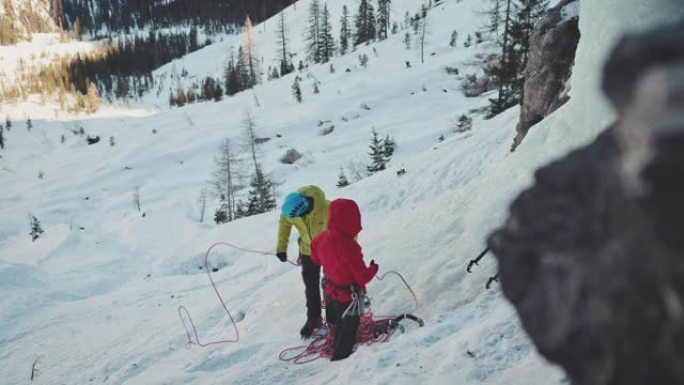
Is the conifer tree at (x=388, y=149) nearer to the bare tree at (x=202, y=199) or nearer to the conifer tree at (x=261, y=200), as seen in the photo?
the conifer tree at (x=261, y=200)

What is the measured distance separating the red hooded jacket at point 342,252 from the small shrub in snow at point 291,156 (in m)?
24.3

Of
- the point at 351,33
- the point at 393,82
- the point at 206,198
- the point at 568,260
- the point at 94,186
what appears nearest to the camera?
the point at 568,260

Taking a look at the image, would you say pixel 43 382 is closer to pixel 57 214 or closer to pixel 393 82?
pixel 57 214

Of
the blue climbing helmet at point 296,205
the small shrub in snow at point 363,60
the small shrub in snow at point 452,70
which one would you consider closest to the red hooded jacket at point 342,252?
the blue climbing helmet at point 296,205

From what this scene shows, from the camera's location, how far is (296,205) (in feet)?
16.0

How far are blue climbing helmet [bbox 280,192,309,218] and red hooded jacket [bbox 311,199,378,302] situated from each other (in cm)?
54

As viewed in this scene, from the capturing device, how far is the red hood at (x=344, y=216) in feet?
12.7

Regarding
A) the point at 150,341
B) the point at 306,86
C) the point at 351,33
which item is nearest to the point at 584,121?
the point at 150,341

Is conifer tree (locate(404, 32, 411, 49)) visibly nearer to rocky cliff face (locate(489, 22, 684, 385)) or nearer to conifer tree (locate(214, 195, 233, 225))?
conifer tree (locate(214, 195, 233, 225))

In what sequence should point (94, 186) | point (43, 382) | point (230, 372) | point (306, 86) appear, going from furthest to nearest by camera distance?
point (306, 86), point (94, 186), point (43, 382), point (230, 372)

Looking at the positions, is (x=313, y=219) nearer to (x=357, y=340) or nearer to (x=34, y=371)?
(x=357, y=340)

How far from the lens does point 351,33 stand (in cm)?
6625

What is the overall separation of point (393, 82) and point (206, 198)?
16214mm

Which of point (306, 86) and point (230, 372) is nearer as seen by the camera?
point (230, 372)
